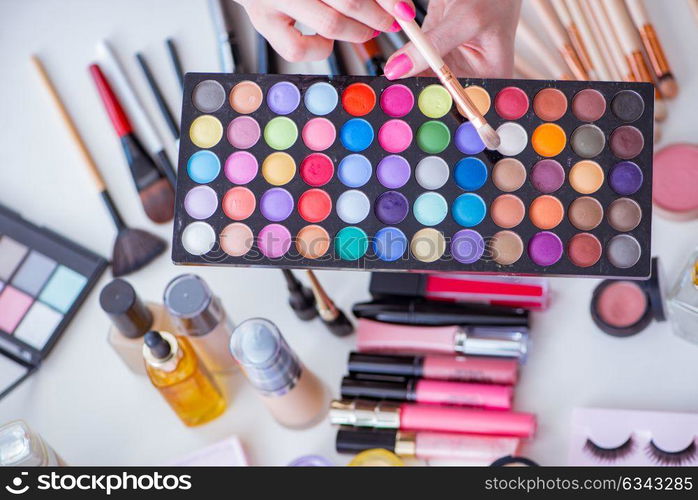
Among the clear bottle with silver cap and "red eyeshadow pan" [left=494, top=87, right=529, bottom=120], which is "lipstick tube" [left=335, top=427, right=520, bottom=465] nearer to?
the clear bottle with silver cap

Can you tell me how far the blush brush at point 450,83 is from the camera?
876mm

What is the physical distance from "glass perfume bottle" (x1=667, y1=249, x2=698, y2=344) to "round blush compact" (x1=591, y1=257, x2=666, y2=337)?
0.6 inches

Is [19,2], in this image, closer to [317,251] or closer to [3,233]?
[3,233]

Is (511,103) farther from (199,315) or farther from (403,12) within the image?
(199,315)

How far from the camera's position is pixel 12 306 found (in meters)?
1.23

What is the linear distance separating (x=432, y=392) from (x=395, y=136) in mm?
342

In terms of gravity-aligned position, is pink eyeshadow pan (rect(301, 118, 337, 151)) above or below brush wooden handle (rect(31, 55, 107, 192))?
below

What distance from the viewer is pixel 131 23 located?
134cm

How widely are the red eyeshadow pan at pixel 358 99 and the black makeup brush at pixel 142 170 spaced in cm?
38

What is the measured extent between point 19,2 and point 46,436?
66 cm

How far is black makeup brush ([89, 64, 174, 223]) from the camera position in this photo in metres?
1.24

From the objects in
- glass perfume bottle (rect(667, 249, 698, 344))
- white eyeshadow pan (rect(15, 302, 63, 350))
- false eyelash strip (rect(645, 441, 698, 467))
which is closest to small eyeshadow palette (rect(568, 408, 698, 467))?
false eyelash strip (rect(645, 441, 698, 467))

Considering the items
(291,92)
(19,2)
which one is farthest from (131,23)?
(291,92)

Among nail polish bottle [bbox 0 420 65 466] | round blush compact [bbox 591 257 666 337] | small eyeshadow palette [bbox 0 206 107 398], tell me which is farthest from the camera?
small eyeshadow palette [bbox 0 206 107 398]
